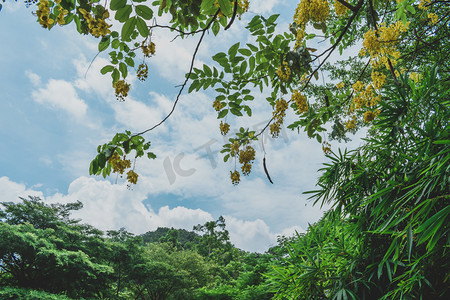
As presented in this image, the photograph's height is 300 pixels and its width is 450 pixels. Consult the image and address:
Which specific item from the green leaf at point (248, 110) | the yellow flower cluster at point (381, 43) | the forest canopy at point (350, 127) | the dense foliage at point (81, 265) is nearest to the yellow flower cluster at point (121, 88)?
the forest canopy at point (350, 127)

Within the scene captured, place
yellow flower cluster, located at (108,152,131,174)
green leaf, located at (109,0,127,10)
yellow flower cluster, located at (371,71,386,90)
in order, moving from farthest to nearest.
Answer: yellow flower cluster, located at (371,71,386,90)
yellow flower cluster, located at (108,152,131,174)
green leaf, located at (109,0,127,10)

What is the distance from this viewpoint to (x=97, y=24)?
110cm

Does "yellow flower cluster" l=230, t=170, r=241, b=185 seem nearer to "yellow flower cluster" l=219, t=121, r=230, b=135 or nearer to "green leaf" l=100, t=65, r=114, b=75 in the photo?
"yellow flower cluster" l=219, t=121, r=230, b=135

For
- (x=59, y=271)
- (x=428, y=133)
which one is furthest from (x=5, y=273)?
(x=428, y=133)

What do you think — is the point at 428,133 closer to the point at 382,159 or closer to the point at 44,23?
the point at 382,159

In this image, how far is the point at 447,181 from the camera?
1.53 metres

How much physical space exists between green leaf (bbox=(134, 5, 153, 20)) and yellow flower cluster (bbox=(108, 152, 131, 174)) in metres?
0.65

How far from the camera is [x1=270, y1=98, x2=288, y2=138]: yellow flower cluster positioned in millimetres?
1539

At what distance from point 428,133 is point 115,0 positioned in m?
1.98

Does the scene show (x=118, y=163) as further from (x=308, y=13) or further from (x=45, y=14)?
(x=308, y=13)

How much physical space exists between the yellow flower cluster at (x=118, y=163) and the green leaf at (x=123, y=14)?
0.62 metres

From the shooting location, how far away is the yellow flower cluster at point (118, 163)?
1288 mm

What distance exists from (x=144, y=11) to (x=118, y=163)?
0.71 meters

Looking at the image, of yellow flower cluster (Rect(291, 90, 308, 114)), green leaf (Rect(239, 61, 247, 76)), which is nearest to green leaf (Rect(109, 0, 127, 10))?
green leaf (Rect(239, 61, 247, 76))
